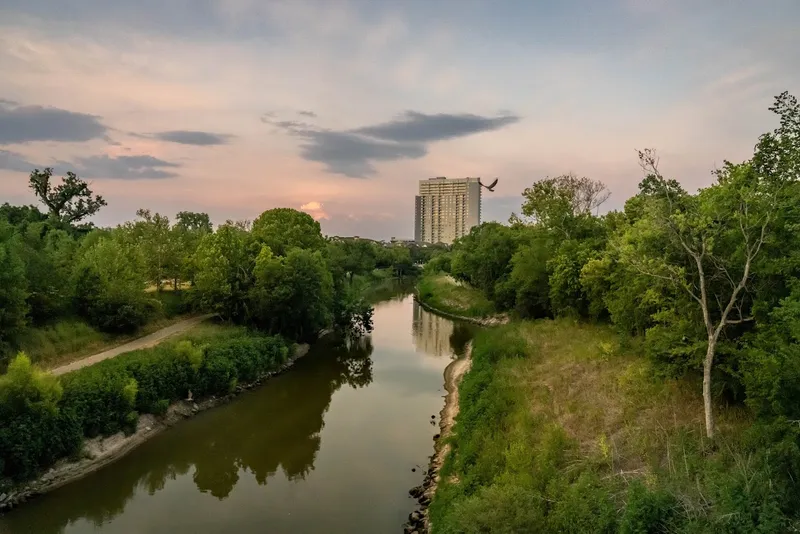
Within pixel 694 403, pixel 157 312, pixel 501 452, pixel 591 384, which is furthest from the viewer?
pixel 157 312

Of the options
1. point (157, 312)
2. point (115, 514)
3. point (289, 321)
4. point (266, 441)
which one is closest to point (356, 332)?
point (289, 321)

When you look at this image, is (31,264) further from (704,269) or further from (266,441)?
(704,269)

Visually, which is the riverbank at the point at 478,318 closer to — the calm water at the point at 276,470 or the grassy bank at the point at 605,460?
the calm water at the point at 276,470

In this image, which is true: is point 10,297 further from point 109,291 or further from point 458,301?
point 458,301

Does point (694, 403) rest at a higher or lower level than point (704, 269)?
lower

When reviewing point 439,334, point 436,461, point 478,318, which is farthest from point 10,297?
point 478,318

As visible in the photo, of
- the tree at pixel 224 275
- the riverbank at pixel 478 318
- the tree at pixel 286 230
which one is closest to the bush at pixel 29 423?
the tree at pixel 224 275
